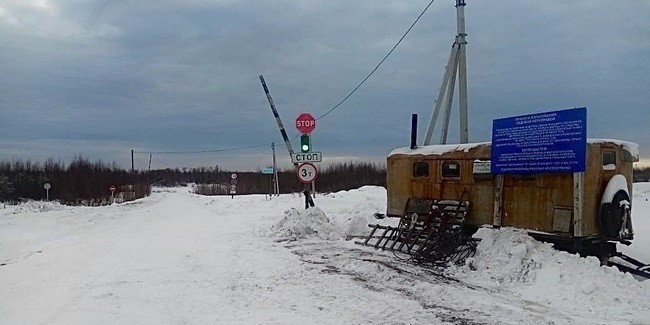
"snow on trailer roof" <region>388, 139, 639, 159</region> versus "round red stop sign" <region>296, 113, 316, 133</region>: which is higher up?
"round red stop sign" <region>296, 113, 316, 133</region>

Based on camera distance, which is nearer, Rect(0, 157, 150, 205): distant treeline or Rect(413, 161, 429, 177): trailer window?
Rect(413, 161, 429, 177): trailer window

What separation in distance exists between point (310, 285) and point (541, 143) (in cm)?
531

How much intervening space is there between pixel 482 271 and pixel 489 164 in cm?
292

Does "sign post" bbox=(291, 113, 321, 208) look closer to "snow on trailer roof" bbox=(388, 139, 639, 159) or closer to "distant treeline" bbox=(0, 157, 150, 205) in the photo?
"snow on trailer roof" bbox=(388, 139, 639, 159)

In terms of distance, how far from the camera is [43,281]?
10.1 meters

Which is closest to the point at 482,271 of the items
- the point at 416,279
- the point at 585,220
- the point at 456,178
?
the point at 416,279

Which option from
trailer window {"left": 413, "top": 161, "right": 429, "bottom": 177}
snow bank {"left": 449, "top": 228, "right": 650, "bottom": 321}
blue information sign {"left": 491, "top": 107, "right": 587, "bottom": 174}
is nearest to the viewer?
snow bank {"left": 449, "top": 228, "right": 650, "bottom": 321}

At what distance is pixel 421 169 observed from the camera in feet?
44.4

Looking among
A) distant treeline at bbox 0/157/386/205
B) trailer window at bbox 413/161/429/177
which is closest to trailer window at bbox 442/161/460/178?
trailer window at bbox 413/161/429/177

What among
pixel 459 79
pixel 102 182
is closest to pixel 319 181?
pixel 102 182

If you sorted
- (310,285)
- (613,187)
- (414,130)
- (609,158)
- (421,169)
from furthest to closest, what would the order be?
(414,130) < (421,169) < (609,158) < (613,187) < (310,285)

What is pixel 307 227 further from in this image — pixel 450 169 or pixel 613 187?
pixel 613 187

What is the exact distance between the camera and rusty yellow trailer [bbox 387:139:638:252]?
10227 mm

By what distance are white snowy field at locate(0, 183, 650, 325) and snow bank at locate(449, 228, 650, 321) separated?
0.02 metres
